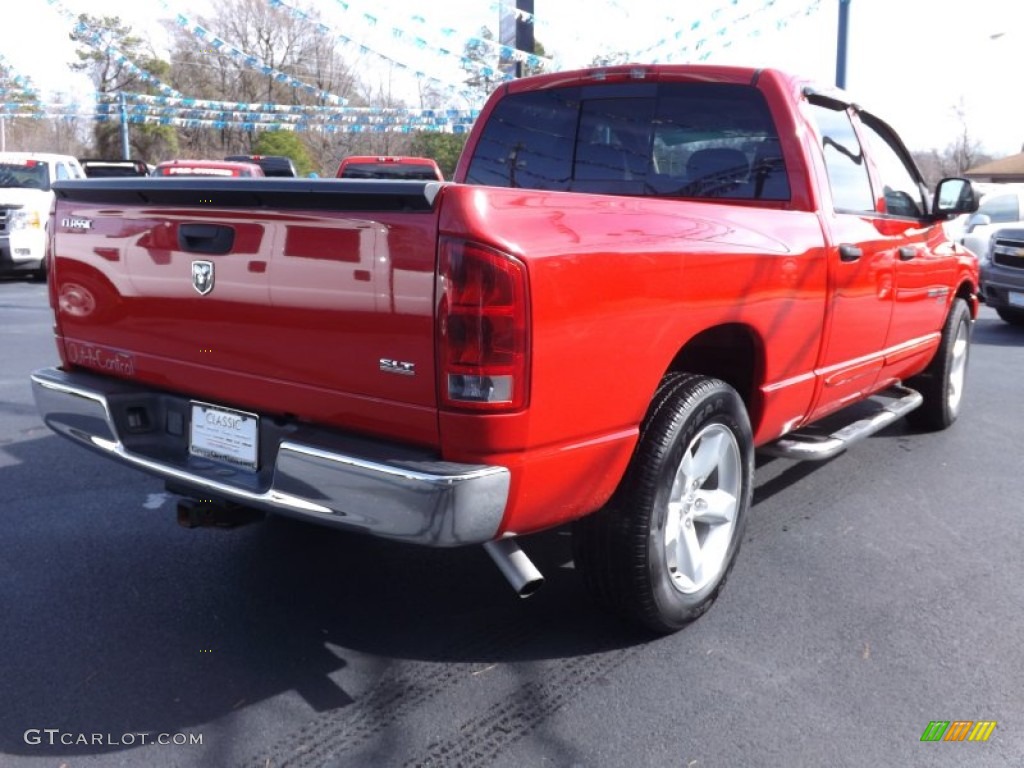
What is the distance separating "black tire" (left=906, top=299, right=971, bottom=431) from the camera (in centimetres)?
588

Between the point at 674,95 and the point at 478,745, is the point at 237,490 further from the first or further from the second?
the point at 674,95

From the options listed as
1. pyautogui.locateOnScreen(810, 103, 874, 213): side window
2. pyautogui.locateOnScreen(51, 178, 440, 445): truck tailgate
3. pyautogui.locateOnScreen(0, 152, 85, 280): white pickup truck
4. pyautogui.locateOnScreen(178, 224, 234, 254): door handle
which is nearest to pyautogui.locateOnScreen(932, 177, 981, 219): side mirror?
pyautogui.locateOnScreen(810, 103, 874, 213): side window

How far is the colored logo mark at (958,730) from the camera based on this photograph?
2.75m

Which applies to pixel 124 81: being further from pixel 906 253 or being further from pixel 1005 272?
pixel 906 253

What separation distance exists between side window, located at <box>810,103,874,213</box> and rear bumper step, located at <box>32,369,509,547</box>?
250 cm

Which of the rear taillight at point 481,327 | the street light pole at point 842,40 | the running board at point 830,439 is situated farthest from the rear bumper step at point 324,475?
→ the street light pole at point 842,40

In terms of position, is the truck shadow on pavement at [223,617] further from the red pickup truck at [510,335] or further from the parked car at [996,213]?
the parked car at [996,213]

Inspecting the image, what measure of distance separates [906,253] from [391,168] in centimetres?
863

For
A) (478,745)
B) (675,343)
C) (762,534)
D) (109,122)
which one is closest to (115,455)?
(478,745)

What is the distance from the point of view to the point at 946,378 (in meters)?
5.98

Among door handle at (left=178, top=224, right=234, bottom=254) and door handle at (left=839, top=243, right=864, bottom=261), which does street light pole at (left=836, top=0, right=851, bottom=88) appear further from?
door handle at (left=178, top=224, right=234, bottom=254)

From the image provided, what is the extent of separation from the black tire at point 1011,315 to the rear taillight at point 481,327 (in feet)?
34.8

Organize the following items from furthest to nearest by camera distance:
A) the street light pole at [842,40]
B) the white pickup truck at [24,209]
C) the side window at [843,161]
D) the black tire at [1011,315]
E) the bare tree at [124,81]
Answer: the bare tree at [124,81] → the street light pole at [842,40] → the white pickup truck at [24,209] → the black tire at [1011,315] → the side window at [843,161]

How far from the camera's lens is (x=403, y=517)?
249 centimetres
